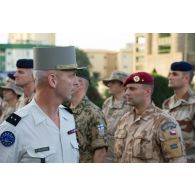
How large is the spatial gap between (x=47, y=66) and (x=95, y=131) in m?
1.40

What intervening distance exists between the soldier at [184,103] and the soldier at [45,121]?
87.8 inches

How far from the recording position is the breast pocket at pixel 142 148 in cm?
344

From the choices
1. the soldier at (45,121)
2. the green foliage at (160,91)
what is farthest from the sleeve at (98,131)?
the green foliage at (160,91)

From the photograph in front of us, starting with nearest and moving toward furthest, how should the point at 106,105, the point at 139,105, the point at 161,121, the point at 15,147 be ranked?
the point at 15,147 < the point at 161,121 < the point at 139,105 < the point at 106,105

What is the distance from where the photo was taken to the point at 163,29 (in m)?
4.15

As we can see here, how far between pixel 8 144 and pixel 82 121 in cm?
150

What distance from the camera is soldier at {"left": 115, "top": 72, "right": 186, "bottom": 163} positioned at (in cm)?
335

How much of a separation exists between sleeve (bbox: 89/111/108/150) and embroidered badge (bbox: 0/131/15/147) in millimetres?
1499

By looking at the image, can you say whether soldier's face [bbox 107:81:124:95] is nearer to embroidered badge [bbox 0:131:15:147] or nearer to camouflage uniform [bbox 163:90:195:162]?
camouflage uniform [bbox 163:90:195:162]

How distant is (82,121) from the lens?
373 cm

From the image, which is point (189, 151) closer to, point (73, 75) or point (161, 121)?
point (161, 121)

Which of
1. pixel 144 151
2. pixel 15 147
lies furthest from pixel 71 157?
pixel 144 151

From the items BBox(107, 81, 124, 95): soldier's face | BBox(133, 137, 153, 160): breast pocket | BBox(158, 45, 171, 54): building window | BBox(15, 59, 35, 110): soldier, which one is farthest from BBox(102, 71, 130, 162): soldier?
BBox(158, 45, 171, 54): building window

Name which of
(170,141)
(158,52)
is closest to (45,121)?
(170,141)
